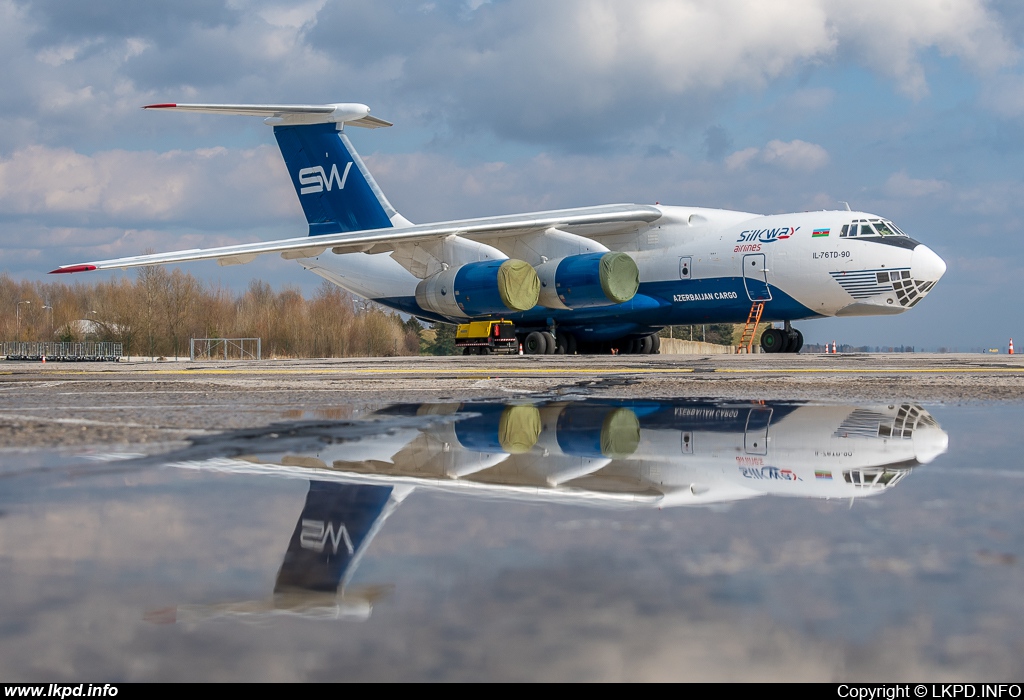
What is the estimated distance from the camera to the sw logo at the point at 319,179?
20600mm

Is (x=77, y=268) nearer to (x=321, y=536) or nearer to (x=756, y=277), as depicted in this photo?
(x=756, y=277)

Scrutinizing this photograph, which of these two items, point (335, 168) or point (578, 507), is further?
point (335, 168)

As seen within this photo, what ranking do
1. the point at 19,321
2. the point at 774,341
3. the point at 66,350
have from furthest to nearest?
the point at 19,321 < the point at 66,350 < the point at 774,341

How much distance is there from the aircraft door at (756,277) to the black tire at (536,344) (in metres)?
4.43

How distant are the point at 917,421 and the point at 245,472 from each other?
2799mm

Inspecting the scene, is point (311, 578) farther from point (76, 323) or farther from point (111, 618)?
point (76, 323)

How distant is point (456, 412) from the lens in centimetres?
430

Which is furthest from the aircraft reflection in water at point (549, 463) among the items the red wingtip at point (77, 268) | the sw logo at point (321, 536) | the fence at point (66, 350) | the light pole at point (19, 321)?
the light pole at point (19, 321)

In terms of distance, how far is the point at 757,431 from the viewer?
3365mm

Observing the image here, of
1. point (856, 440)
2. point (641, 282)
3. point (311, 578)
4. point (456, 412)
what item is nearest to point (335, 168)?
point (641, 282)

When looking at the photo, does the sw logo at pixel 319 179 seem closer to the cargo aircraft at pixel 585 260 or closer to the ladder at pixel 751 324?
the cargo aircraft at pixel 585 260

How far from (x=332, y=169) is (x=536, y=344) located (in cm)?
635

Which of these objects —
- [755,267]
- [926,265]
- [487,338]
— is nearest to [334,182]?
[487,338]

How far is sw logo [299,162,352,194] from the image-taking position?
67.6 ft
